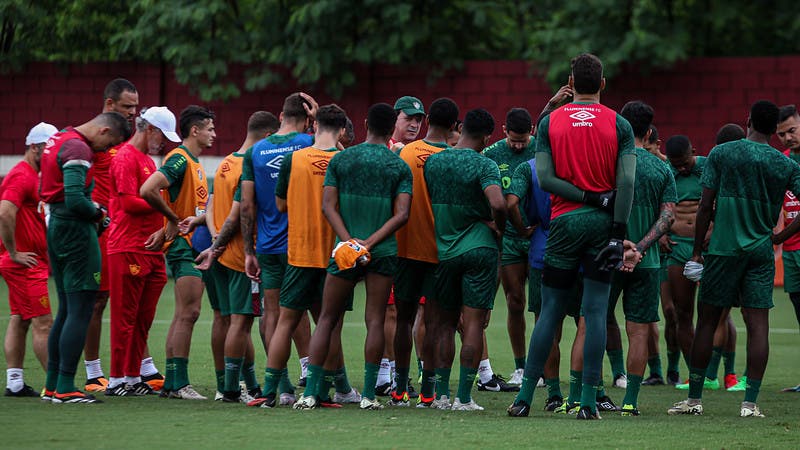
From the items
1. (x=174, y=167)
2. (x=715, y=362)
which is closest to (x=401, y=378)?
(x=174, y=167)

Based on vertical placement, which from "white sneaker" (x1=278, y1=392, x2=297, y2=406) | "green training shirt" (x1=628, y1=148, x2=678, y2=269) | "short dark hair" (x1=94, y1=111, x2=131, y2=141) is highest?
"short dark hair" (x1=94, y1=111, x2=131, y2=141)

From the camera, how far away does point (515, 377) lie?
11680 mm

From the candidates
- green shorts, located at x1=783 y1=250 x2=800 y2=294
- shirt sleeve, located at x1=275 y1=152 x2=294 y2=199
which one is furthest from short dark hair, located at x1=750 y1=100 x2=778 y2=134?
A: shirt sleeve, located at x1=275 y1=152 x2=294 y2=199

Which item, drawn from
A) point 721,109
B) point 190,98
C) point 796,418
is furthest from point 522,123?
point 190,98

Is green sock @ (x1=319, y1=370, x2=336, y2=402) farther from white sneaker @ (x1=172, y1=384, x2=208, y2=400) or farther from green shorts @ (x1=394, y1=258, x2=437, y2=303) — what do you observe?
white sneaker @ (x1=172, y1=384, x2=208, y2=400)

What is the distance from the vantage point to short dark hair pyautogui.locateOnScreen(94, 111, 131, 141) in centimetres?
1007

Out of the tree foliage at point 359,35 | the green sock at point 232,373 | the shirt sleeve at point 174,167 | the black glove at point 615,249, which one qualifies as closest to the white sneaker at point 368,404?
the green sock at point 232,373

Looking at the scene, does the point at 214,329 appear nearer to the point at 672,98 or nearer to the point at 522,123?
the point at 522,123

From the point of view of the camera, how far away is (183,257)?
35.0 ft

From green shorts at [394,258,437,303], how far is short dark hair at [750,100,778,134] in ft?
8.65

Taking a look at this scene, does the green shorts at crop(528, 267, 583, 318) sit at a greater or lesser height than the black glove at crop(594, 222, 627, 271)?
lesser

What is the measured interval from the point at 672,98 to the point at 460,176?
16.2 metres

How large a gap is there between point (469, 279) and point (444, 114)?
4.20ft

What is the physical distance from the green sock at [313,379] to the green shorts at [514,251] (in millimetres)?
2551
